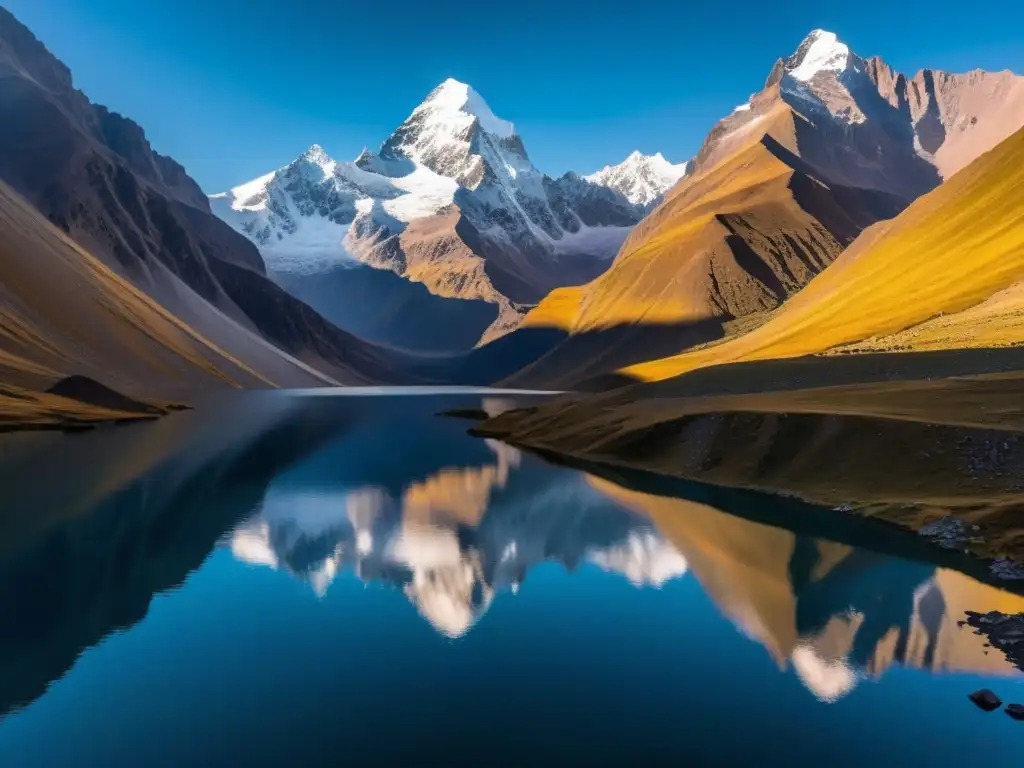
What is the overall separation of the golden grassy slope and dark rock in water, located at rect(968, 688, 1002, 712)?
84.9 m

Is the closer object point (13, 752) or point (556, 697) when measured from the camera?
point (13, 752)

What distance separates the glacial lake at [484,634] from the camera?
83.4ft

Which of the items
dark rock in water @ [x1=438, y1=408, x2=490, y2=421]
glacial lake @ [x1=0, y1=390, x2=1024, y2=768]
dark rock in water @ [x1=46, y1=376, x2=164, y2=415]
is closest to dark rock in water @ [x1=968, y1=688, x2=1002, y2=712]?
glacial lake @ [x1=0, y1=390, x2=1024, y2=768]

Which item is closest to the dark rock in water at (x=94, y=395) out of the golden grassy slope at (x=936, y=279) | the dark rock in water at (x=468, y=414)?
the dark rock in water at (x=468, y=414)

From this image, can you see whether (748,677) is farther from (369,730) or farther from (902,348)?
(902,348)

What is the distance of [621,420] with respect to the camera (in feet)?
336

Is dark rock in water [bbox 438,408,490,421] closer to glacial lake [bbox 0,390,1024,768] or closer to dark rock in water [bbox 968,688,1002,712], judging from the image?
glacial lake [bbox 0,390,1024,768]

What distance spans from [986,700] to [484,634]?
20672mm

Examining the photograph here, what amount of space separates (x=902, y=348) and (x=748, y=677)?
100041mm

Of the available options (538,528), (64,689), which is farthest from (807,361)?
(64,689)

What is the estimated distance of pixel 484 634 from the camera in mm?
35875

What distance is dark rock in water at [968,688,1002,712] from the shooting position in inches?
1090

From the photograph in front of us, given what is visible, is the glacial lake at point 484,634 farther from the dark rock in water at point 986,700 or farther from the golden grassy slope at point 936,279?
the golden grassy slope at point 936,279

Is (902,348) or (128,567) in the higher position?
(902,348)
